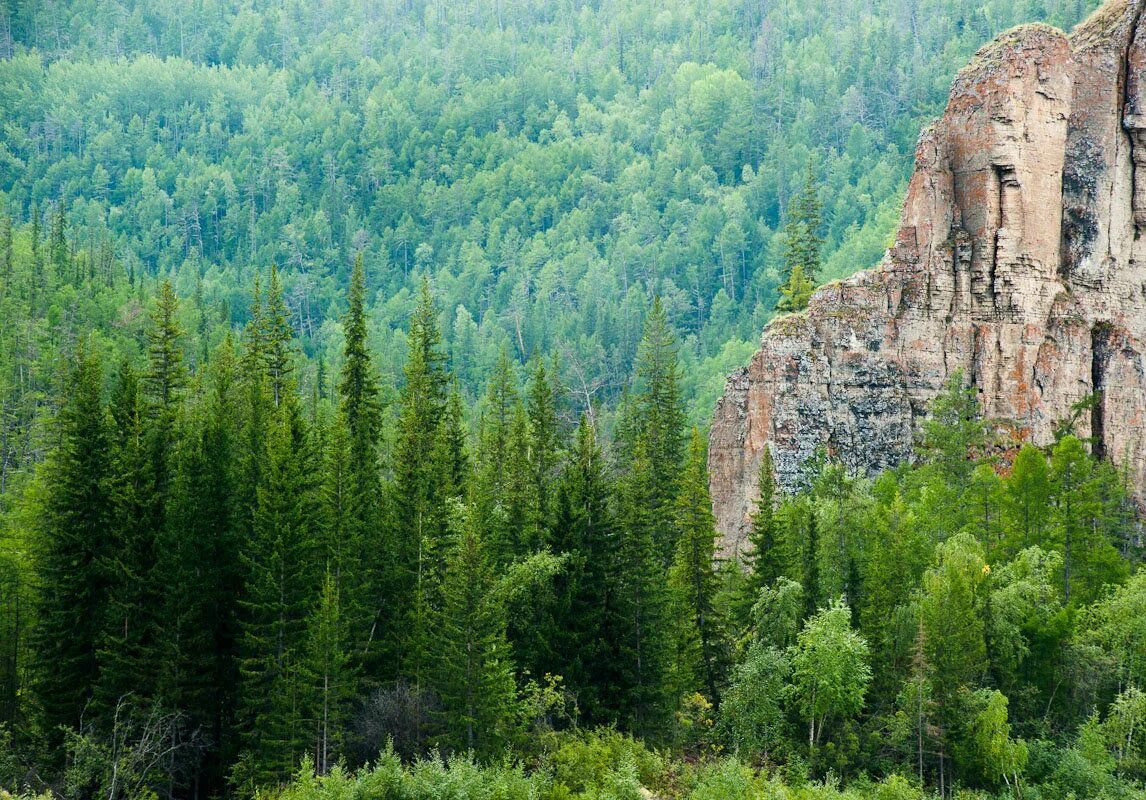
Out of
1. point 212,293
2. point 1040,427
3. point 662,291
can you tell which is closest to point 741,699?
point 1040,427

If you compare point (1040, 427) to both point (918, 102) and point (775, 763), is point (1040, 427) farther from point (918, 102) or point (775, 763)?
point (918, 102)

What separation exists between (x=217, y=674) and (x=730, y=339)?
103 metres

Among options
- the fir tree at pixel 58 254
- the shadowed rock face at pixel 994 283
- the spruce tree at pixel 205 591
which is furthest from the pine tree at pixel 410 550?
the fir tree at pixel 58 254

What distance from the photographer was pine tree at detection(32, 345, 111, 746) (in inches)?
1714

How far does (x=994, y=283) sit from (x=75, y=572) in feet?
171

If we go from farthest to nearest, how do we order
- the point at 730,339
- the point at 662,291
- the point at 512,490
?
the point at 662,291, the point at 730,339, the point at 512,490

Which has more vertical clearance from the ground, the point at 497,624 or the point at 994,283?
the point at 994,283

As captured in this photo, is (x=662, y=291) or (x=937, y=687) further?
(x=662, y=291)

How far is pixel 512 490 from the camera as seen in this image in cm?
5309

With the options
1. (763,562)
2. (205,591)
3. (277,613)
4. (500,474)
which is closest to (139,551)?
(205,591)

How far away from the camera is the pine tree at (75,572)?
43531 millimetres

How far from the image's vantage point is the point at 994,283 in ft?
241

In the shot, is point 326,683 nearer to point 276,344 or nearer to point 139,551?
point 139,551

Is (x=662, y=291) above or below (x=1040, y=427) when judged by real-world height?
above
